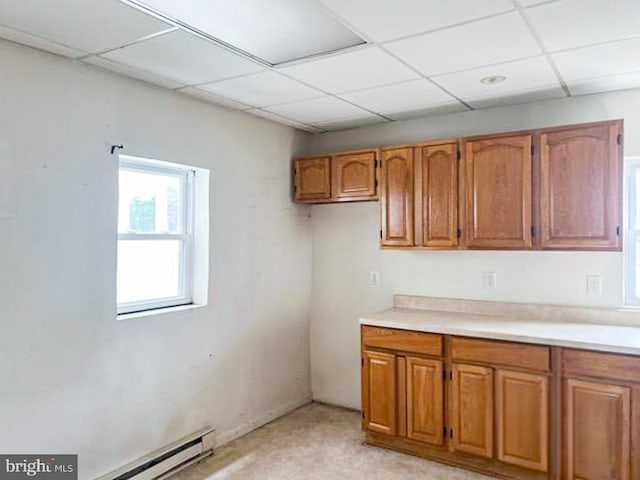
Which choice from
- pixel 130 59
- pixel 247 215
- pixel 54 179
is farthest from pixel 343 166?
pixel 54 179

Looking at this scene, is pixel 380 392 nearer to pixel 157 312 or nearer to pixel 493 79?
pixel 157 312

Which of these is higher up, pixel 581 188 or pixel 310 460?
pixel 581 188

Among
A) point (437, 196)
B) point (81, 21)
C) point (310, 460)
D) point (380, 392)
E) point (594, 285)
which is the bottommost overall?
point (310, 460)

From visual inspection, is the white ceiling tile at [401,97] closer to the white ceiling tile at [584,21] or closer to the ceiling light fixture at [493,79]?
the ceiling light fixture at [493,79]

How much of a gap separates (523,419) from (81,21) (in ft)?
10.2

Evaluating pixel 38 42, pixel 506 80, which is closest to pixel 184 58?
pixel 38 42

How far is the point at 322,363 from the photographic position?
4.30 m

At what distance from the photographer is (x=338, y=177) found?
3.84 m

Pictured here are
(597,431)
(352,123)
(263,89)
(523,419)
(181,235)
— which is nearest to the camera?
(597,431)

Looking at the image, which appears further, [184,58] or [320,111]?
[320,111]

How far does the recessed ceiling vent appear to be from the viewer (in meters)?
1.92

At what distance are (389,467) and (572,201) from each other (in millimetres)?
2049

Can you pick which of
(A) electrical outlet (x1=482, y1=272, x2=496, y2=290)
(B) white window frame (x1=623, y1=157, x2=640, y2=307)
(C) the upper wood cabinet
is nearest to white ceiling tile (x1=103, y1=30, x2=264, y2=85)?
(C) the upper wood cabinet

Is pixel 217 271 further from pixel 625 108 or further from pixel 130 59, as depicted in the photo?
pixel 625 108
